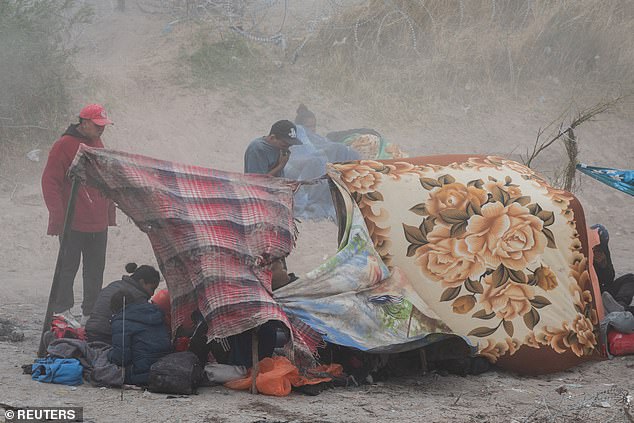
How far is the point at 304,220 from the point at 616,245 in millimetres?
3811

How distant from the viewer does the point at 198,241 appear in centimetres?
520

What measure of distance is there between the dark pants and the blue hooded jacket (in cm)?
165

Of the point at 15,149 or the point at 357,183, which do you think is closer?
the point at 357,183

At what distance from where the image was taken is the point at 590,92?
1434cm

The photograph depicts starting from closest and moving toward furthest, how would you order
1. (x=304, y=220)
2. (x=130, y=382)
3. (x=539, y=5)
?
(x=130, y=382) < (x=304, y=220) < (x=539, y=5)

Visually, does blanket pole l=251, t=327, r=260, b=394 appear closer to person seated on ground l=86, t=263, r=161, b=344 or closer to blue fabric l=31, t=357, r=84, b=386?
person seated on ground l=86, t=263, r=161, b=344

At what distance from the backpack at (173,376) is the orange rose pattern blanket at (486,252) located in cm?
169

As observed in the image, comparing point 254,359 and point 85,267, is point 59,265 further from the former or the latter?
point 254,359

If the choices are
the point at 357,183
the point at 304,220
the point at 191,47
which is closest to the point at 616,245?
the point at 304,220

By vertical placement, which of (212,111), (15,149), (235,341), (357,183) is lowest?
(235,341)

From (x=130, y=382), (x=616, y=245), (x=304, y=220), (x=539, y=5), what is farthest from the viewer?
(x=539, y=5)

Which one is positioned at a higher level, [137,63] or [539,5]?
[539,5]

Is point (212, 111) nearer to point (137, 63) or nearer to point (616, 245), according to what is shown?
point (137, 63)

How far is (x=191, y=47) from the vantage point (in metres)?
13.8
